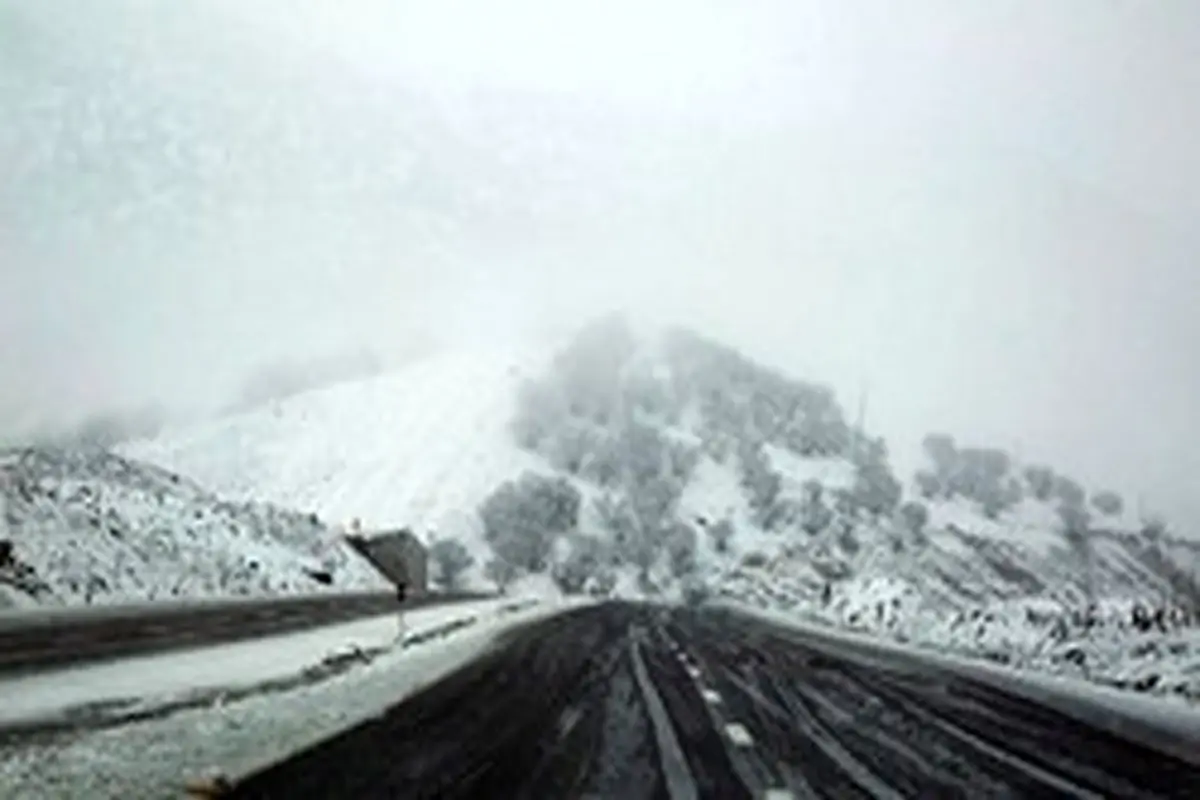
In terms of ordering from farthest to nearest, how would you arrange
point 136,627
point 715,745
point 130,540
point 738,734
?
point 130,540, point 136,627, point 738,734, point 715,745

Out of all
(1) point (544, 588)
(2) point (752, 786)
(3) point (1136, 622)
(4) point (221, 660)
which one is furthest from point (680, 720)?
(1) point (544, 588)

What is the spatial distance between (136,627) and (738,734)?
21976 millimetres

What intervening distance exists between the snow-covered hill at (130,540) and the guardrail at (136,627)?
151 inches

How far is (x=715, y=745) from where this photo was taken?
13.9m

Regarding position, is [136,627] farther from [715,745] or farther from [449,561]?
[449,561]

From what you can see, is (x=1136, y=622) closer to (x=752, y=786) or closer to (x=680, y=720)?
(x=680, y=720)

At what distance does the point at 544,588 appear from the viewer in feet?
595

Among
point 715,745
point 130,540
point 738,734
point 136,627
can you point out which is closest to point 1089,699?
point 738,734

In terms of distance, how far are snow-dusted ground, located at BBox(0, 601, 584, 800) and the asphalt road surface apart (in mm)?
524

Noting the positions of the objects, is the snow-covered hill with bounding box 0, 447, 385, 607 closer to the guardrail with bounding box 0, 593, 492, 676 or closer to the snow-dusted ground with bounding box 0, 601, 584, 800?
the guardrail with bounding box 0, 593, 492, 676

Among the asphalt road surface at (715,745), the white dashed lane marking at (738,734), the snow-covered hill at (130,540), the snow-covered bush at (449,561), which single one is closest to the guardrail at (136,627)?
the snow-covered hill at (130,540)

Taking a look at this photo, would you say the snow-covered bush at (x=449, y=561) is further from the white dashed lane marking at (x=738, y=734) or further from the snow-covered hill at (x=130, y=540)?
the white dashed lane marking at (x=738, y=734)

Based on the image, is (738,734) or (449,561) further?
(449,561)

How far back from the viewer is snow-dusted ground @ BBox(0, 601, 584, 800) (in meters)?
11.0
